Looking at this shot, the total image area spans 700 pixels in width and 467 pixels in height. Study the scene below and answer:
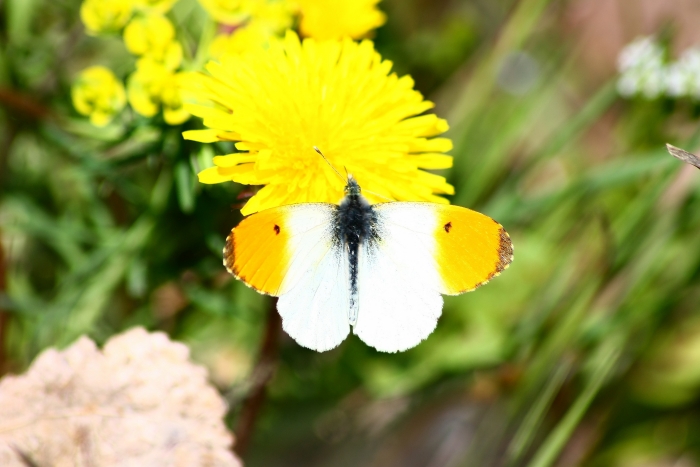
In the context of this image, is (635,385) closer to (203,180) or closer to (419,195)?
(419,195)

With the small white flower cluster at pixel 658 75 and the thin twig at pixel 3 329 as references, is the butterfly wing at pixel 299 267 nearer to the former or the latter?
the thin twig at pixel 3 329

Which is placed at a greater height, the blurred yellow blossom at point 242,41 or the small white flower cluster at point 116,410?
the blurred yellow blossom at point 242,41

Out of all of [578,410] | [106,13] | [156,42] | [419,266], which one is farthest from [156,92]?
[578,410]

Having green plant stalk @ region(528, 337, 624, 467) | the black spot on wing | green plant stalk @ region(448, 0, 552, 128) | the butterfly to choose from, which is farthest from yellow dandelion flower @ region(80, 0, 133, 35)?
green plant stalk @ region(528, 337, 624, 467)

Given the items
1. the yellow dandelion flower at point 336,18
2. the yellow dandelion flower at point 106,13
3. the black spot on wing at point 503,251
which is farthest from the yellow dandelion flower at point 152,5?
the black spot on wing at point 503,251

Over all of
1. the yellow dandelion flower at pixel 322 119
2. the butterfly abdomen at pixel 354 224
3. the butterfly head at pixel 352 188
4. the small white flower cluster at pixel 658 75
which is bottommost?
the butterfly abdomen at pixel 354 224

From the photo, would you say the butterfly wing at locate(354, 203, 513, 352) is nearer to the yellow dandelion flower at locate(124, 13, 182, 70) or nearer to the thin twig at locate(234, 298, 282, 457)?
the thin twig at locate(234, 298, 282, 457)

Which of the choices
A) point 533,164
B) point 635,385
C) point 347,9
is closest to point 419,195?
point 347,9
